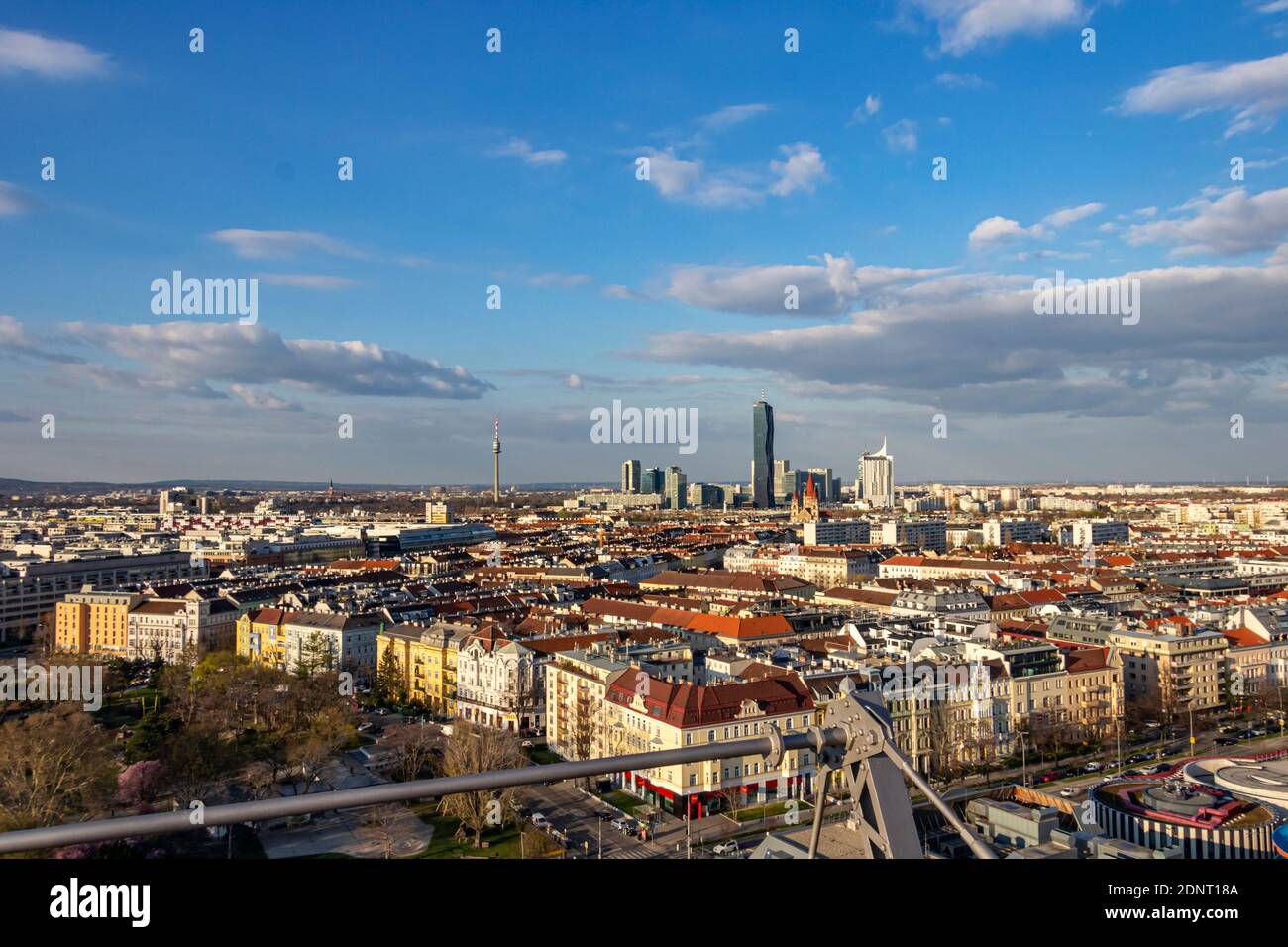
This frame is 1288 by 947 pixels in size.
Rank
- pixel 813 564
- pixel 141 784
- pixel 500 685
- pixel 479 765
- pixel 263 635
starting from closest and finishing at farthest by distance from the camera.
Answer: pixel 141 784 → pixel 479 765 → pixel 500 685 → pixel 263 635 → pixel 813 564

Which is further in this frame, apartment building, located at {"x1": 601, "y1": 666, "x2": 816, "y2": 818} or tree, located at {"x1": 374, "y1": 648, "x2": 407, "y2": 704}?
tree, located at {"x1": 374, "y1": 648, "x2": 407, "y2": 704}

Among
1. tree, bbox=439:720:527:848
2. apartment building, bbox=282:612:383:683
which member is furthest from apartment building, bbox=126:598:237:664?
tree, bbox=439:720:527:848

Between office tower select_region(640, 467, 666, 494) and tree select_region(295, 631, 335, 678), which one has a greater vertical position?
office tower select_region(640, 467, 666, 494)

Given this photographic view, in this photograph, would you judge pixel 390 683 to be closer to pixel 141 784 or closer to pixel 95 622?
pixel 141 784

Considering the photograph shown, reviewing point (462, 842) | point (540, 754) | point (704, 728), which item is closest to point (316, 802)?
point (462, 842)

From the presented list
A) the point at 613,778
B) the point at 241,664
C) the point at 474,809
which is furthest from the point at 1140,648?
the point at 241,664

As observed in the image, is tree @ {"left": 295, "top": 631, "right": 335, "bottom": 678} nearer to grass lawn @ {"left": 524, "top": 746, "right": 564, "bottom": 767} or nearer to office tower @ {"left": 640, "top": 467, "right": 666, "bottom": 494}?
grass lawn @ {"left": 524, "top": 746, "right": 564, "bottom": 767}
